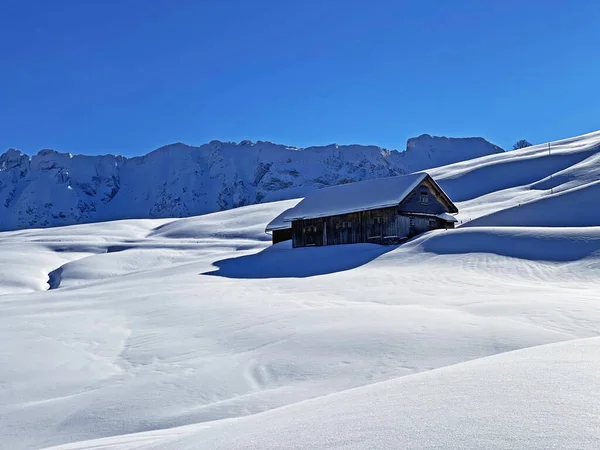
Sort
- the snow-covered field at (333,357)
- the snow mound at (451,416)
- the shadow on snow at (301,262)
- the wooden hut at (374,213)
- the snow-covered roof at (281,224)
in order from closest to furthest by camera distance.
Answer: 1. the snow mound at (451,416)
2. the snow-covered field at (333,357)
3. the shadow on snow at (301,262)
4. the wooden hut at (374,213)
5. the snow-covered roof at (281,224)

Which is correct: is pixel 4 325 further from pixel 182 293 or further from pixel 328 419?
pixel 328 419

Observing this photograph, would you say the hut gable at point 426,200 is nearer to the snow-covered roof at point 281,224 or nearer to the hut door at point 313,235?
the hut door at point 313,235

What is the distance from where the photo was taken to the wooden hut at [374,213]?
32.4 meters

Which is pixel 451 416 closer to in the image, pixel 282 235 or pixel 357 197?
pixel 357 197

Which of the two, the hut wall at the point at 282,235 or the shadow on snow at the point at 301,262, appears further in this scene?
the hut wall at the point at 282,235

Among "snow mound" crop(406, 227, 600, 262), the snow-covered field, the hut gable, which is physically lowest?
the snow-covered field

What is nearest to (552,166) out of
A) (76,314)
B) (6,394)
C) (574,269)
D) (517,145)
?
(574,269)

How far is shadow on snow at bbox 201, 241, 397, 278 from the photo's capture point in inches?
1052

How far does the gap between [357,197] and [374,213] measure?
2247 millimetres

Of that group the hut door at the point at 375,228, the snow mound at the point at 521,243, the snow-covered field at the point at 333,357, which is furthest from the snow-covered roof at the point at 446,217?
the snow-covered field at the point at 333,357

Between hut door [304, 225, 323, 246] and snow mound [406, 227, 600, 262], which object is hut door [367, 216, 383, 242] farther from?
snow mound [406, 227, 600, 262]

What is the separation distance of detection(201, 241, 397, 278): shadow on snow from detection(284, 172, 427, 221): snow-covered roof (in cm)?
317

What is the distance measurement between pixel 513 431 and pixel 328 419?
1.37 metres

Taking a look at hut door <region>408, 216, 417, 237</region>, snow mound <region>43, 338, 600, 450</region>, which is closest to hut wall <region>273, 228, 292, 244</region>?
hut door <region>408, 216, 417, 237</region>
